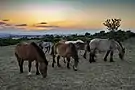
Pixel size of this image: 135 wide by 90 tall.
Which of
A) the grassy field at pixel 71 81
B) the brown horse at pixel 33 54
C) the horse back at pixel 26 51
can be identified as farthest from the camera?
the horse back at pixel 26 51

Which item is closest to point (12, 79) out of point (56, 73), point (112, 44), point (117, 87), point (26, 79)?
point (26, 79)

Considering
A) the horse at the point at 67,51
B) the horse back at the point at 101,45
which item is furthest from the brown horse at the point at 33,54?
the horse back at the point at 101,45

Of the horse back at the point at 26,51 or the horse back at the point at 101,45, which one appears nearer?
the horse back at the point at 26,51

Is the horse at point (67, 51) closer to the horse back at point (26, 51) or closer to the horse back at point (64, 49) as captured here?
the horse back at point (64, 49)

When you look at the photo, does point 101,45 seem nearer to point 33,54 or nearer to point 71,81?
point 33,54

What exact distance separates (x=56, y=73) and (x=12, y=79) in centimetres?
214

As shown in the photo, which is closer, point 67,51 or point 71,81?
point 71,81

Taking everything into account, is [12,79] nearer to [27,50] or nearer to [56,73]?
[27,50]

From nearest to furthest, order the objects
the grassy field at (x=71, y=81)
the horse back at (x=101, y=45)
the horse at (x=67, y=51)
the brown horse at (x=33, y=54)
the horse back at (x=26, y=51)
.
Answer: the grassy field at (x=71, y=81) < the brown horse at (x=33, y=54) < the horse back at (x=26, y=51) < the horse at (x=67, y=51) < the horse back at (x=101, y=45)

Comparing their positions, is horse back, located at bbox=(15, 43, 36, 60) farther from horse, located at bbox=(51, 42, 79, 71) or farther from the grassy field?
horse, located at bbox=(51, 42, 79, 71)

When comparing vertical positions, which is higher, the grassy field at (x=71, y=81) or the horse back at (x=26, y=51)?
the horse back at (x=26, y=51)

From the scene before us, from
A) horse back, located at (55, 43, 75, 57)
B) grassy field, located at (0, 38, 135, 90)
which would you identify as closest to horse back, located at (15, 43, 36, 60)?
grassy field, located at (0, 38, 135, 90)

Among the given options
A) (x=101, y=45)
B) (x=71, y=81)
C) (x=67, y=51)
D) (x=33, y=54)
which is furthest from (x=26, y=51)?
(x=101, y=45)

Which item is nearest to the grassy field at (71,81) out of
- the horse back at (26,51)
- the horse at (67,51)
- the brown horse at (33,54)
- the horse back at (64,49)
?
the brown horse at (33,54)
